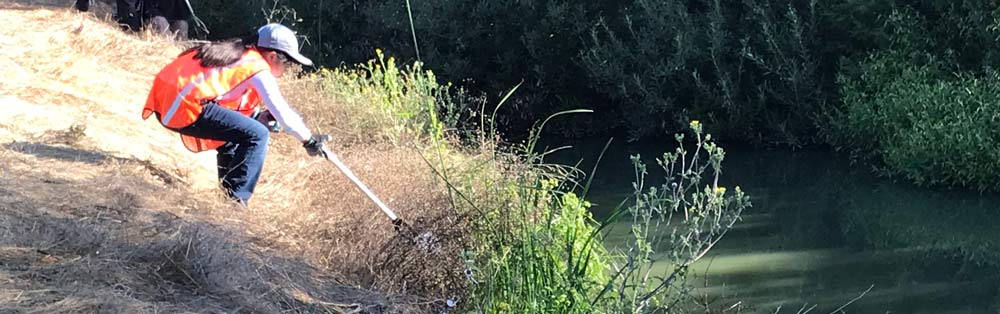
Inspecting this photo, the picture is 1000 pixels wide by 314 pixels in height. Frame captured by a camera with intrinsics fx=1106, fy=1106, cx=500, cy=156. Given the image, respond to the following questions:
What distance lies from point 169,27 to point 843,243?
25.6 feet

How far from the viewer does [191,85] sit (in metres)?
6.32

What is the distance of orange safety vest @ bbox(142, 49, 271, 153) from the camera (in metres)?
6.29

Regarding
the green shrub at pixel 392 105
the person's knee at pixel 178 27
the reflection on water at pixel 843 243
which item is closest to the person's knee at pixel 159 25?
the person's knee at pixel 178 27

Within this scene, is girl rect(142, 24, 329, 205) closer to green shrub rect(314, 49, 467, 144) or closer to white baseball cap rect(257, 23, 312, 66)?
white baseball cap rect(257, 23, 312, 66)

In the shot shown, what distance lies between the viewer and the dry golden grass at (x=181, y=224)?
5.06 m

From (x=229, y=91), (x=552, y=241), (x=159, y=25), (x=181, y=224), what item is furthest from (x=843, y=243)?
(x=159, y=25)

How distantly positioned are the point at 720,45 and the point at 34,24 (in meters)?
8.59

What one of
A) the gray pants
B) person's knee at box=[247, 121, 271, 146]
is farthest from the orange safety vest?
the gray pants

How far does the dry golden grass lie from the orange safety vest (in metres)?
0.51

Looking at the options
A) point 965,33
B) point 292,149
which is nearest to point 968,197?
point 965,33

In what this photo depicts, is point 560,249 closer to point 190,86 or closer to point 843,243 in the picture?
Answer: point 190,86

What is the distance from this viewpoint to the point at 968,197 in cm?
1194

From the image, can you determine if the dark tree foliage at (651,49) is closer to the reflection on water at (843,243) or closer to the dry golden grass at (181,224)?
the reflection on water at (843,243)

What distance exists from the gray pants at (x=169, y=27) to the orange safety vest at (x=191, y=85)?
6150 mm
